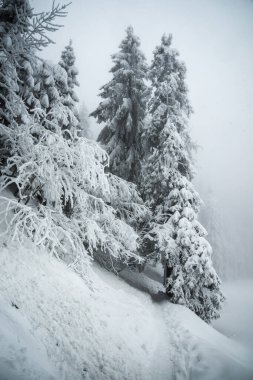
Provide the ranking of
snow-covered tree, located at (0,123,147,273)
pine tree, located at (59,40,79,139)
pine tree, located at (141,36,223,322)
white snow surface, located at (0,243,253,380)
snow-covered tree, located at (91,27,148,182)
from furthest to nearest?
pine tree, located at (59,40,79,139)
snow-covered tree, located at (91,27,148,182)
pine tree, located at (141,36,223,322)
snow-covered tree, located at (0,123,147,273)
white snow surface, located at (0,243,253,380)

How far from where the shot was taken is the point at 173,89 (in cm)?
1363

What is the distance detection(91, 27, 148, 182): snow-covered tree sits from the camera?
1473 cm

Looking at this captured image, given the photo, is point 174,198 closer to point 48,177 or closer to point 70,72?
point 48,177

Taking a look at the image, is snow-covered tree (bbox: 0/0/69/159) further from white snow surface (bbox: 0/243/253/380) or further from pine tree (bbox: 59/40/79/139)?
pine tree (bbox: 59/40/79/139)

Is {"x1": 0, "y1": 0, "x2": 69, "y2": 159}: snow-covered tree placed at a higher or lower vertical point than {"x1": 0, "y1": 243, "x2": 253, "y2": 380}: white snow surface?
higher

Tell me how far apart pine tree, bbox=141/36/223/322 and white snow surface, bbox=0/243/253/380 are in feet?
6.24

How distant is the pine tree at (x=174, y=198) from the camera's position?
1182cm

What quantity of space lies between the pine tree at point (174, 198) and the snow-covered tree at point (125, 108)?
3.18 ft

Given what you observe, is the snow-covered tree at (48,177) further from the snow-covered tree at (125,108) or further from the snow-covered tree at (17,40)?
the snow-covered tree at (125,108)

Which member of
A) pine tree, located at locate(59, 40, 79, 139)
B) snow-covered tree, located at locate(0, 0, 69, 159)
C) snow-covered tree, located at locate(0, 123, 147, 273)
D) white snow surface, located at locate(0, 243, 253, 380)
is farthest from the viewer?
pine tree, located at locate(59, 40, 79, 139)

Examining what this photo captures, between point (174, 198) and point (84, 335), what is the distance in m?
7.76

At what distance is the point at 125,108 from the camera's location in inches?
580

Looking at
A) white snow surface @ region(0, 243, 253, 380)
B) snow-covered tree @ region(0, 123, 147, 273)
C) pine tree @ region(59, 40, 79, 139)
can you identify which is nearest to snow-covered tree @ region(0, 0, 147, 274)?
snow-covered tree @ region(0, 123, 147, 273)

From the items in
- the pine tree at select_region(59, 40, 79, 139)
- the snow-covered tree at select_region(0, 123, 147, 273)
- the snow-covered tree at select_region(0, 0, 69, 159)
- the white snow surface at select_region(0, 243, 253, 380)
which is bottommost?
the white snow surface at select_region(0, 243, 253, 380)
